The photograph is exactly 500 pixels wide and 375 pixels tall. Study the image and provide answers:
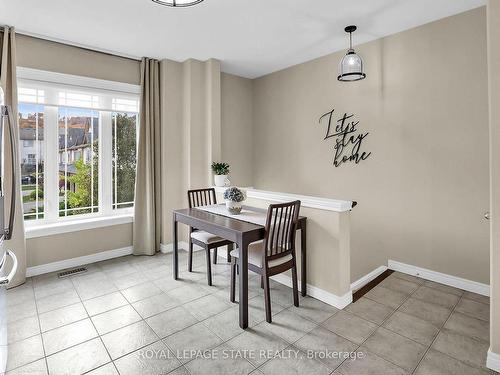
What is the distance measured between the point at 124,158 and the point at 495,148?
4028mm

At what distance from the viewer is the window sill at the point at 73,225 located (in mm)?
3416

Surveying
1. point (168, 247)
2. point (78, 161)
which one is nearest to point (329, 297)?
point (168, 247)

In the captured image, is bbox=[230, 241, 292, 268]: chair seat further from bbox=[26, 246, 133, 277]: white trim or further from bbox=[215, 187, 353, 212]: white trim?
bbox=[26, 246, 133, 277]: white trim

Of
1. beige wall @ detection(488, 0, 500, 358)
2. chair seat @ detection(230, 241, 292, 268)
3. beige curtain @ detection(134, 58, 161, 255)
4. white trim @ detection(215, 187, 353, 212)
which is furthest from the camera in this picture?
beige curtain @ detection(134, 58, 161, 255)

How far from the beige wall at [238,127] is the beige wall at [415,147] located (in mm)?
1090

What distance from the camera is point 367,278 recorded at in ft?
10.7

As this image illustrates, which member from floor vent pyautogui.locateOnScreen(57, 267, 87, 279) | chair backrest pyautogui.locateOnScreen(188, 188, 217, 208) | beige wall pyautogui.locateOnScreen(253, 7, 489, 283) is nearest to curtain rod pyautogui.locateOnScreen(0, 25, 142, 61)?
chair backrest pyautogui.locateOnScreen(188, 188, 217, 208)

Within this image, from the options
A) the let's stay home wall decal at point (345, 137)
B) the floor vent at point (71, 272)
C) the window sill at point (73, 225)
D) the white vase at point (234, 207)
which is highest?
the let's stay home wall decal at point (345, 137)

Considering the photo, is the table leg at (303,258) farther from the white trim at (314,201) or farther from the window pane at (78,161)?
the window pane at (78,161)

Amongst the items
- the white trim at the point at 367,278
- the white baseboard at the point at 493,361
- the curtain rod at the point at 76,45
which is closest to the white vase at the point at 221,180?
the curtain rod at the point at 76,45

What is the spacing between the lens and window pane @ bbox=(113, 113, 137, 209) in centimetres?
406

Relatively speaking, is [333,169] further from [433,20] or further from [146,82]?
[146,82]

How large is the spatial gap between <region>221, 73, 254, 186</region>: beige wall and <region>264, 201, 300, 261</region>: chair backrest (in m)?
2.49

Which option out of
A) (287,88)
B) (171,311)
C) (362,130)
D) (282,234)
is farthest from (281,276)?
(287,88)
